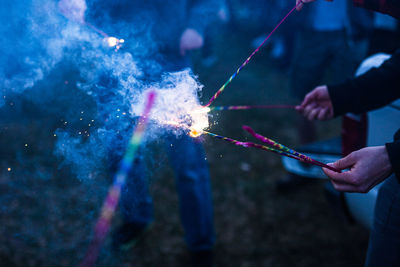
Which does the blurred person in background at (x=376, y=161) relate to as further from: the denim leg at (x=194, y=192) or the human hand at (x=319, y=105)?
the denim leg at (x=194, y=192)

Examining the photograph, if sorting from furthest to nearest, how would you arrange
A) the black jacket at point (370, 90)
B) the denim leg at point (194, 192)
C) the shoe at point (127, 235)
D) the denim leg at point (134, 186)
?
the shoe at point (127, 235) < the denim leg at point (194, 192) < the denim leg at point (134, 186) < the black jacket at point (370, 90)

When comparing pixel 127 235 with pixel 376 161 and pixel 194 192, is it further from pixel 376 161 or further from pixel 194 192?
pixel 376 161

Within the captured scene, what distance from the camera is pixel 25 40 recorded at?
1.97 m

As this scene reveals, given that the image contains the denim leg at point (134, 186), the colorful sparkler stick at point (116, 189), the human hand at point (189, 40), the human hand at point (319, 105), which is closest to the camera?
the colorful sparkler stick at point (116, 189)

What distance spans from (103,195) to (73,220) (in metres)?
1.27

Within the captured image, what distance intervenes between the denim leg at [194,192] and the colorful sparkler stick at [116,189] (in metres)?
0.36

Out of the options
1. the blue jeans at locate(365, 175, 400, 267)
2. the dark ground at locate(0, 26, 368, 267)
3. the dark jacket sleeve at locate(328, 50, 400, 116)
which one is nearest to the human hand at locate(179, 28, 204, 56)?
the dark ground at locate(0, 26, 368, 267)

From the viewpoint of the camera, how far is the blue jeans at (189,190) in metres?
2.15

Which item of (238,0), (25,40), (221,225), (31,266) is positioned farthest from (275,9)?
(31,266)

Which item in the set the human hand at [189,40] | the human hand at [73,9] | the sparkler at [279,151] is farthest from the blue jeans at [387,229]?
the human hand at [73,9]

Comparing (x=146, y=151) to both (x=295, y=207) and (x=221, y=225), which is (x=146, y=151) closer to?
(x=221, y=225)

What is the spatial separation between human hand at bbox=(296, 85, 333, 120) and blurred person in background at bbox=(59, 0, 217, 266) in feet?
3.03

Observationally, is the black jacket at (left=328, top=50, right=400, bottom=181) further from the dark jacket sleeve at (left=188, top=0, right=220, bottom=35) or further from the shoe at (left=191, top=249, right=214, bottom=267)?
the shoe at (left=191, top=249, right=214, bottom=267)

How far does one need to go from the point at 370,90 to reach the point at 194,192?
5.28ft
